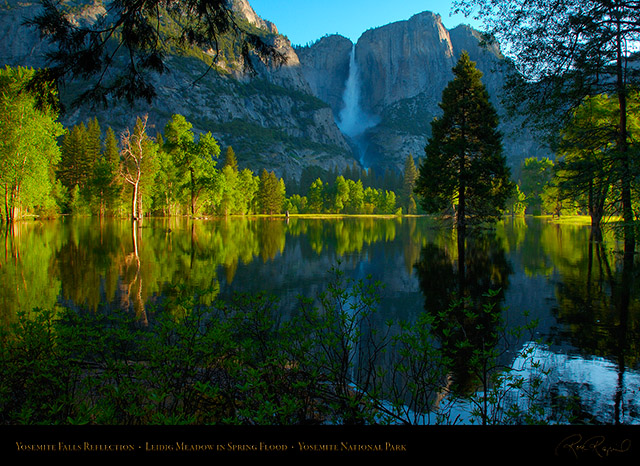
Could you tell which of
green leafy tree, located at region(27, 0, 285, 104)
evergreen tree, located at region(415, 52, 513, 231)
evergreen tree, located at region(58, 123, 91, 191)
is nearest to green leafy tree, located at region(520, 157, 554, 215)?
evergreen tree, located at region(415, 52, 513, 231)

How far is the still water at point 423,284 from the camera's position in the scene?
18.9ft

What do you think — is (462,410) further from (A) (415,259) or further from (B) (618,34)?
(A) (415,259)

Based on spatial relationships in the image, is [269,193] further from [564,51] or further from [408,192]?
[564,51]

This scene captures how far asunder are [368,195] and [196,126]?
333 ft

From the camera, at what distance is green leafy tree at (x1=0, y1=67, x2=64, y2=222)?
29234 millimetres

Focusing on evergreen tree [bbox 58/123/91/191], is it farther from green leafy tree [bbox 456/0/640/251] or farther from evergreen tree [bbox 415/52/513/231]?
green leafy tree [bbox 456/0/640/251]

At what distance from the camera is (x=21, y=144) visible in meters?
30.7

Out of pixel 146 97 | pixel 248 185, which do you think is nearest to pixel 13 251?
pixel 146 97

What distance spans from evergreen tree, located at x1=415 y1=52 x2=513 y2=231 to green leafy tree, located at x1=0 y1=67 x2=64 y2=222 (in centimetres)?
3022

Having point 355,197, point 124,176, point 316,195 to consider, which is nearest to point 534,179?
point 355,197

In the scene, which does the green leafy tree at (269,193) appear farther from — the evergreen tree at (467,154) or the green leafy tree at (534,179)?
the evergreen tree at (467,154)
